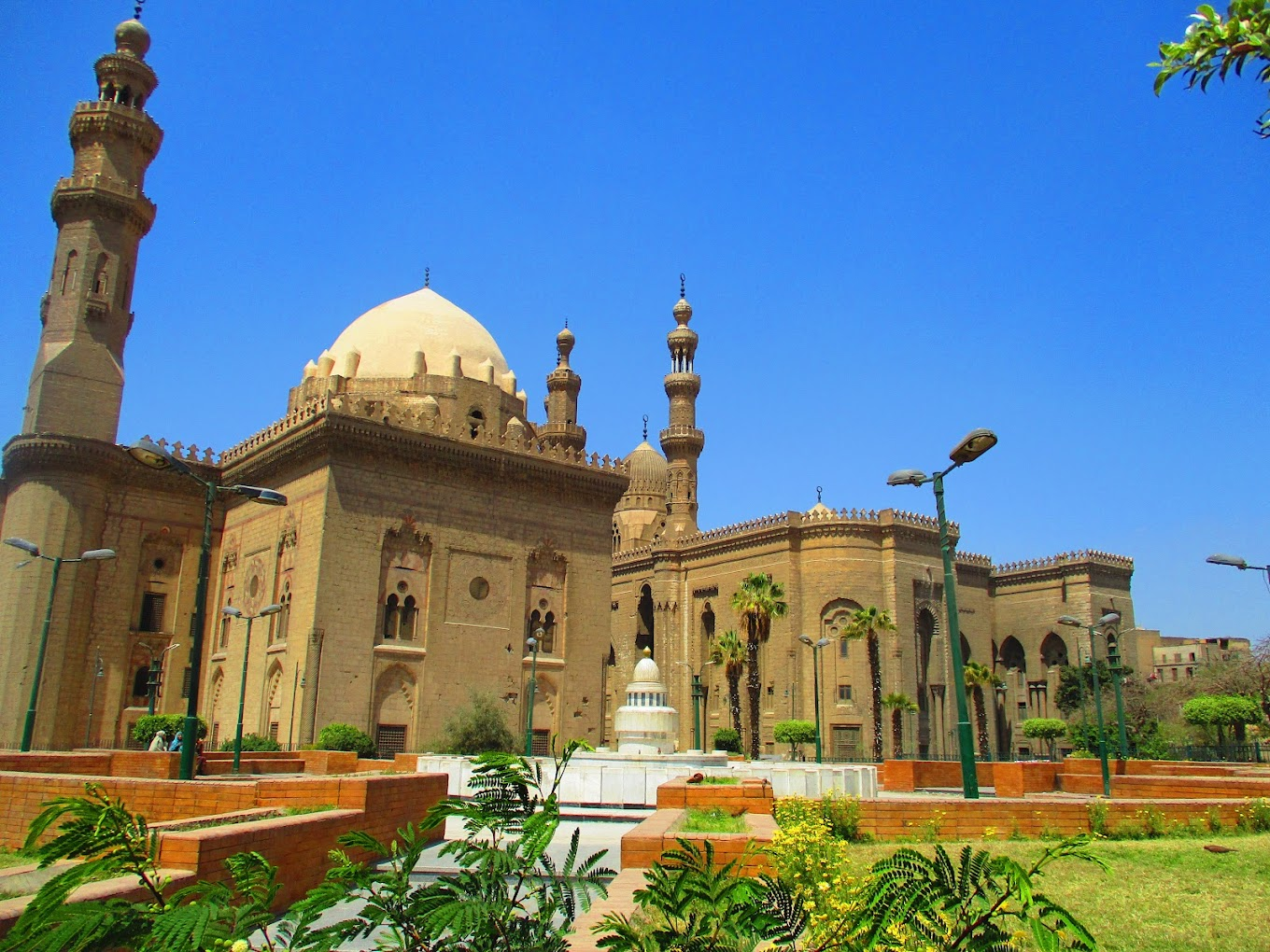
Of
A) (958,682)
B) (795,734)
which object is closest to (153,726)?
(958,682)

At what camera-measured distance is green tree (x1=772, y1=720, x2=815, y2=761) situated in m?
39.4

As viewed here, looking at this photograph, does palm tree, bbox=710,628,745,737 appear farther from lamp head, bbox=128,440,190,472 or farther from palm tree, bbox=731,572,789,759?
lamp head, bbox=128,440,190,472

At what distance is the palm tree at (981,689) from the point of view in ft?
143

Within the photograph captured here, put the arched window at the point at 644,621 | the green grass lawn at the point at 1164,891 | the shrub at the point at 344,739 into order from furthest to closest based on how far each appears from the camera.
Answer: the arched window at the point at 644,621
the shrub at the point at 344,739
the green grass lawn at the point at 1164,891

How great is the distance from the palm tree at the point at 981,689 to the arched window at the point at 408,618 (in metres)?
25.1

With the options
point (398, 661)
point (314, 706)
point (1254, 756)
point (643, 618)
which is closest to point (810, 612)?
point (643, 618)

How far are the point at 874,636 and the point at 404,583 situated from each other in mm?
18488

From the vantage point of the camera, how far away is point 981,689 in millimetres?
46781

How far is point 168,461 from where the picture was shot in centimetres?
1254

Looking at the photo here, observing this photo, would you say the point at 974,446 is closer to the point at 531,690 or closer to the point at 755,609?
the point at 531,690

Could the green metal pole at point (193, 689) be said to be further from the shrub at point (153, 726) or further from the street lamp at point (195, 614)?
the shrub at point (153, 726)

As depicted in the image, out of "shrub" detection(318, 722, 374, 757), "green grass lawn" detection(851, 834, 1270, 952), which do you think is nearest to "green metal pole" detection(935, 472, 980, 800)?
"green grass lawn" detection(851, 834, 1270, 952)

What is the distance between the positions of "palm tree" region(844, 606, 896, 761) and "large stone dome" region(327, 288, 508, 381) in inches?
646

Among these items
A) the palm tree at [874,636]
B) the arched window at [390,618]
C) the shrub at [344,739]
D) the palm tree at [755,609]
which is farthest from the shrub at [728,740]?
the shrub at [344,739]
